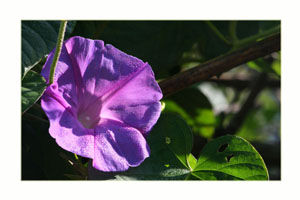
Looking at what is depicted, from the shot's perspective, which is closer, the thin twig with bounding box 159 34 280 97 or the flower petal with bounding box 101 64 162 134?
the flower petal with bounding box 101 64 162 134

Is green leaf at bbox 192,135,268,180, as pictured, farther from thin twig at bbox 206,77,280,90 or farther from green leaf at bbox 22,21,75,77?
thin twig at bbox 206,77,280,90

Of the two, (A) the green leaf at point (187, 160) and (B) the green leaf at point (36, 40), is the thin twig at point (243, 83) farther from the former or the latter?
(B) the green leaf at point (36, 40)

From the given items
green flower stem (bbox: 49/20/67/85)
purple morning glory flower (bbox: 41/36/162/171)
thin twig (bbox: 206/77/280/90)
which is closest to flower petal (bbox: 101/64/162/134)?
purple morning glory flower (bbox: 41/36/162/171)

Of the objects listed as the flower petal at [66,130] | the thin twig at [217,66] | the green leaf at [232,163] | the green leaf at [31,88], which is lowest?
the green leaf at [232,163]

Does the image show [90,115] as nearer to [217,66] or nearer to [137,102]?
[137,102]

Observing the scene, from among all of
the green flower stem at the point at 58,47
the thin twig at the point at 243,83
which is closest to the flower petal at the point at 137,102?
the green flower stem at the point at 58,47

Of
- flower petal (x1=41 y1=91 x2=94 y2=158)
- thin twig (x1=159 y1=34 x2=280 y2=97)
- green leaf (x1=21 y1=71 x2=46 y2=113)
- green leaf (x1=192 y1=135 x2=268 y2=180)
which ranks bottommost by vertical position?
green leaf (x1=192 y1=135 x2=268 y2=180)

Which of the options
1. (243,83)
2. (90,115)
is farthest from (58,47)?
(243,83)
